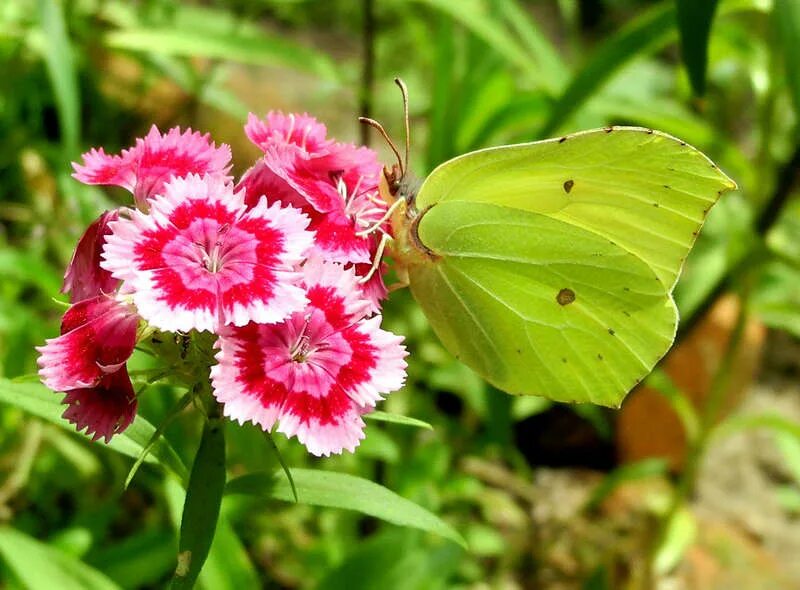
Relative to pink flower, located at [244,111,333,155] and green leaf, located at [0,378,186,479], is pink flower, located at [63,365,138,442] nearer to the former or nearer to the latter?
green leaf, located at [0,378,186,479]

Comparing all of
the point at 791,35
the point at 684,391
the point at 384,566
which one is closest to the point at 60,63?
the point at 384,566

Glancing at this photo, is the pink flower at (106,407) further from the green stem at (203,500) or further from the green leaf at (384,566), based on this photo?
the green leaf at (384,566)

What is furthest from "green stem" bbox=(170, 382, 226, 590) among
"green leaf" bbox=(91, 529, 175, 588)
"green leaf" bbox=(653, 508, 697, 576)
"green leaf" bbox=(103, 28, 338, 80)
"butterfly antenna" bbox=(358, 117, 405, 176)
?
"green leaf" bbox=(653, 508, 697, 576)

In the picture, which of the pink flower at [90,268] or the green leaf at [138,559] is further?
the green leaf at [138,559]

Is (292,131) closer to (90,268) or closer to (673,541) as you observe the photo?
(90,268)

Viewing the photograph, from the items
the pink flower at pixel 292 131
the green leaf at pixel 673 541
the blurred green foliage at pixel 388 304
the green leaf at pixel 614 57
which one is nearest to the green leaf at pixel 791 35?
the blurred green foliage at pixel 388 304

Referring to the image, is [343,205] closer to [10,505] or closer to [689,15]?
[689,15]
